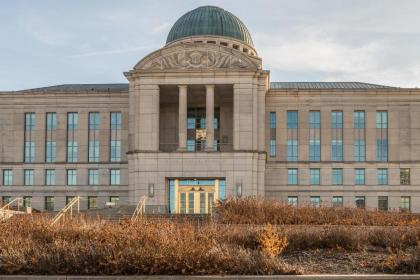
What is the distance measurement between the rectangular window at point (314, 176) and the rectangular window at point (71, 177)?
2567 cm

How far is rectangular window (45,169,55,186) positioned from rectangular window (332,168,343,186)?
30.6 meters

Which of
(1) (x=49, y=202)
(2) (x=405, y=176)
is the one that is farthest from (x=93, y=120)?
(2) (x=405, y=176)

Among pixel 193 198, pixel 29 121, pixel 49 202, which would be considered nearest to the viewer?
pixel 193 198

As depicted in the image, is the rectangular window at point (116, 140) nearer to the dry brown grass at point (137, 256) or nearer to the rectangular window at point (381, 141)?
the rectangular window at point (381, 141)

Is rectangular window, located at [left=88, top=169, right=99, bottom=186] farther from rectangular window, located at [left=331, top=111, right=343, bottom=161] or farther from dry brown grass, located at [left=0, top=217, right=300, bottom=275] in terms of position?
dry brown grass, located at [left=0, top=217, right=300, bottom=275]

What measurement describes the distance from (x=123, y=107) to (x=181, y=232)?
49.3 m

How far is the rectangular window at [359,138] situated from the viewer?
64.1 meters

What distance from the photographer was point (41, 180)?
65125 millimetres

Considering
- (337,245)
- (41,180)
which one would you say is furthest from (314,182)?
(337,245)

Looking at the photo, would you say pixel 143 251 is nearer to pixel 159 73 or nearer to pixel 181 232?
pixel 181 232

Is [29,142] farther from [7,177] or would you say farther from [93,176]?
[93,176]

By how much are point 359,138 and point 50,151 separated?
33.8 metres

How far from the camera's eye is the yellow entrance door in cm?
5700

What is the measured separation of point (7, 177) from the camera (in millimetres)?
65688
